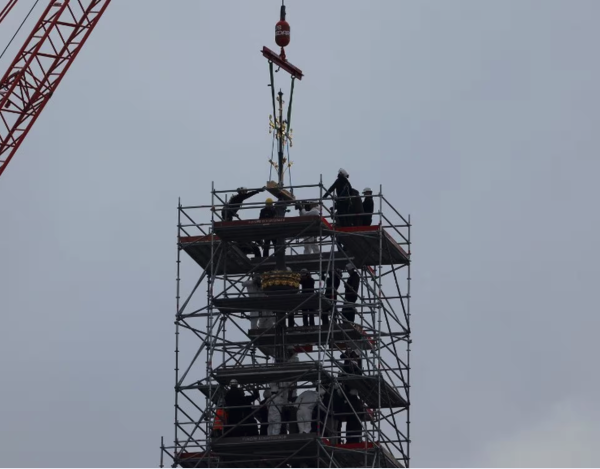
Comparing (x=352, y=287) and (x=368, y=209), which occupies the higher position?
(x=368, y=209)

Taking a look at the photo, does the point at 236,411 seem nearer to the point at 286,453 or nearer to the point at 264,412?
the point at 264,412

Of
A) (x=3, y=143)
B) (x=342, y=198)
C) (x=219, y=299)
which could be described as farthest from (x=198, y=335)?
(x=3, y=143)

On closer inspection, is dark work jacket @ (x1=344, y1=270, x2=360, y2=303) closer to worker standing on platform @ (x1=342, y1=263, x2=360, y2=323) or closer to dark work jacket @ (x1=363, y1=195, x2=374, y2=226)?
worker standing on platform @ (x1=342, y1=263, x2=360, y2=323)

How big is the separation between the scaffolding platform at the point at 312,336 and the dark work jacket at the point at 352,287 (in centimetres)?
171

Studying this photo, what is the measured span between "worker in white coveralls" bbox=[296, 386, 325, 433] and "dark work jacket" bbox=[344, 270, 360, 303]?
5.95 meters

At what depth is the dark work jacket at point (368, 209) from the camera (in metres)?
102

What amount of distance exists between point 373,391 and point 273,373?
5642 mm

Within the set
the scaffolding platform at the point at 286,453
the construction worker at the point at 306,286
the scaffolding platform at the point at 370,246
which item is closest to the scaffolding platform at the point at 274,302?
the construction worker at the point at 306,286

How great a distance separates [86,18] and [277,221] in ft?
103

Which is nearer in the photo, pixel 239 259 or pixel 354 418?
pixel 354 418

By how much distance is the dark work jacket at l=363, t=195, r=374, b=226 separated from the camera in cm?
10150

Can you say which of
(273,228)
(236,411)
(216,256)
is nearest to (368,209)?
(273,228)

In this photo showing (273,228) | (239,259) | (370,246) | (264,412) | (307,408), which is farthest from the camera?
(239,259)

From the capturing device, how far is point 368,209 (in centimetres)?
10219
